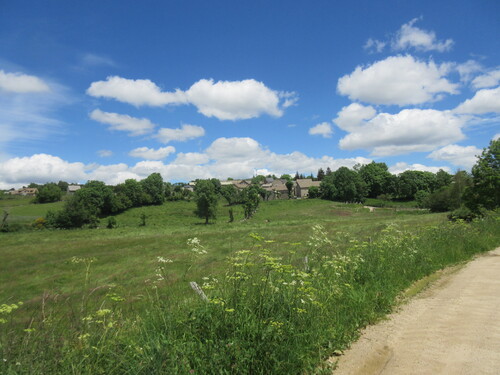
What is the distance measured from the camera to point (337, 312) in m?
5.21

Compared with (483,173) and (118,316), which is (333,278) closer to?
(118,316)

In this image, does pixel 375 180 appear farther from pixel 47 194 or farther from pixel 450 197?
pixel 47 194

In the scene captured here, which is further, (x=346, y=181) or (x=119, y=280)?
(x=346, y=181)

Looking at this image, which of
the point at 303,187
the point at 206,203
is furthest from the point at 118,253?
the point at 303,187

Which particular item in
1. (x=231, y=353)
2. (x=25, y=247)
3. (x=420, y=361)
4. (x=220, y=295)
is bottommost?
(x=25, y=247)

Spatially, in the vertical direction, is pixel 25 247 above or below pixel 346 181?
below

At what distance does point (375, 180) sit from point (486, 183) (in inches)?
3178

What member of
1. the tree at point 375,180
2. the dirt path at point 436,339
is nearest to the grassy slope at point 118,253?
the dirt path at point 436,339

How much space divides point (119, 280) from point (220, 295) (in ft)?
63.7

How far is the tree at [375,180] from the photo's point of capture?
4107 inches

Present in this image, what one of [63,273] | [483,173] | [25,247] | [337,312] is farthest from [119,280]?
[483,173]

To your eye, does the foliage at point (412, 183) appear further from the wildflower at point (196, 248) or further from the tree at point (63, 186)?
the tree at point (63, 186)

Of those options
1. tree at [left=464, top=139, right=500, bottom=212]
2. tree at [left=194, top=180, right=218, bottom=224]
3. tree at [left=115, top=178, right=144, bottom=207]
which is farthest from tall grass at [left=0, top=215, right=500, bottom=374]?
tree at [left=115, top=178, right=144, bottom=207]

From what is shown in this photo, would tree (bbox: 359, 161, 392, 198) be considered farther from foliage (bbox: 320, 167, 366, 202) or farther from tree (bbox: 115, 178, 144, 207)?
tree (bbox: 115, 178, 144, 207)
